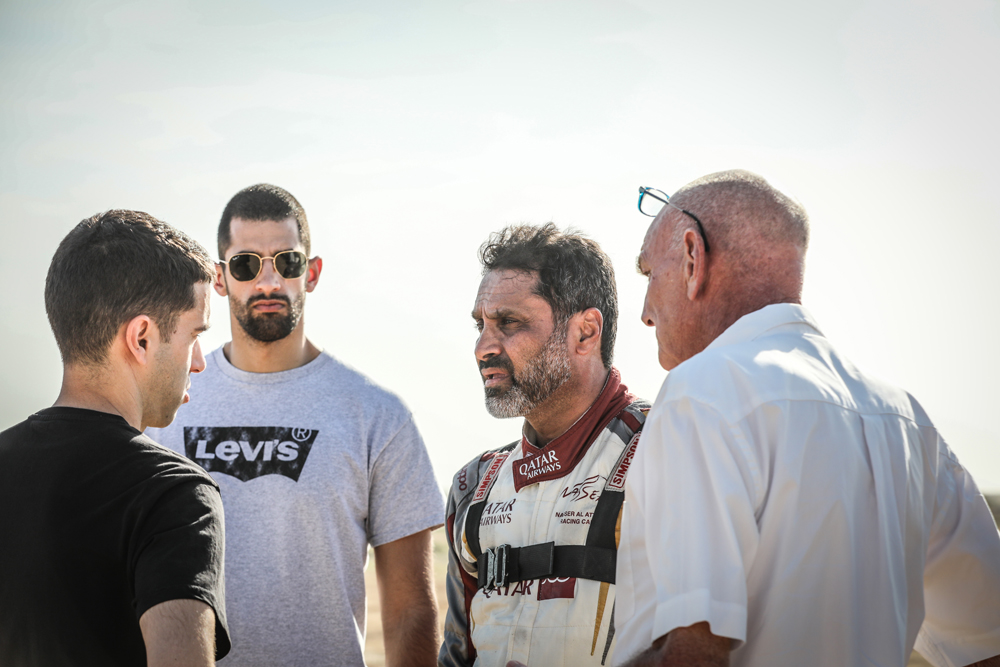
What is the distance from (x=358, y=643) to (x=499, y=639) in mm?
1053

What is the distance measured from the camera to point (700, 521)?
178 centimetres

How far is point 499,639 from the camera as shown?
3041mm

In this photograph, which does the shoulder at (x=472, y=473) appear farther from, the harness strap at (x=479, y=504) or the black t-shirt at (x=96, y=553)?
the black t-shirt at (x=96, y=553)

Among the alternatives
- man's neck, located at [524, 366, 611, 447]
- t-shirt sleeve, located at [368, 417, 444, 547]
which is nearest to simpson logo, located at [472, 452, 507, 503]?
man's neck, located at [524, 366, 611, 447]

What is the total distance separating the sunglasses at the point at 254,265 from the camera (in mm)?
4250

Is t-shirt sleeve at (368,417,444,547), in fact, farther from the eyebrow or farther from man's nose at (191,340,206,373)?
man's nose at (191,340,206,373)

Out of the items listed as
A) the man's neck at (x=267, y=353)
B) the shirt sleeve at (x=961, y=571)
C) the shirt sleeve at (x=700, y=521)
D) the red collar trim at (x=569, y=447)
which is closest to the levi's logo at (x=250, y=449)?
the man's neck at (x=267, y=353)

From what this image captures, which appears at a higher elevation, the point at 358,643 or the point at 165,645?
the point at 165,645

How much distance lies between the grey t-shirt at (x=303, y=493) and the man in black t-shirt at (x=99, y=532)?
5.29 feet

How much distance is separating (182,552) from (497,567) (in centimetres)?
149

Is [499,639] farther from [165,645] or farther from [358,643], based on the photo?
[165,645]

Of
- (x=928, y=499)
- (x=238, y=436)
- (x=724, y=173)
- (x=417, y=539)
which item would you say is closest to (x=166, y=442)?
(x=238, y=436)

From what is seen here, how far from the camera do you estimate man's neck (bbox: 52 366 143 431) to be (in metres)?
2.26

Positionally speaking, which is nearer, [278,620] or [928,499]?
[928,499]
